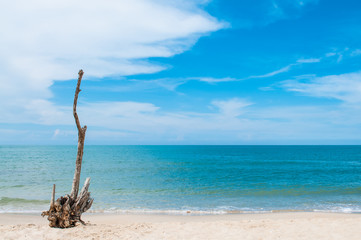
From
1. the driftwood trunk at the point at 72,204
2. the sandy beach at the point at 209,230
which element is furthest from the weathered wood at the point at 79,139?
the sandy beach at the point at 209,230

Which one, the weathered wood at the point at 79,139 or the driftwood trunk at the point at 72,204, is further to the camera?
the weathered wood at the point at 79,139

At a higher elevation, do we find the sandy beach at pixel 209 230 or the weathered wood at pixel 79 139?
the weathered wood at pixel 79 139

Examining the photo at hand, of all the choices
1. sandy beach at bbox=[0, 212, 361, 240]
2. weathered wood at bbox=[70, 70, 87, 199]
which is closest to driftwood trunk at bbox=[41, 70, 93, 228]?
weathered wood at bbox=[70, 70, 87, 199]

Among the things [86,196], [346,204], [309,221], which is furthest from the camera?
[346,204]

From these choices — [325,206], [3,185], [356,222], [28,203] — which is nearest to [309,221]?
[356,222]

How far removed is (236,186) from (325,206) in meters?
9.42

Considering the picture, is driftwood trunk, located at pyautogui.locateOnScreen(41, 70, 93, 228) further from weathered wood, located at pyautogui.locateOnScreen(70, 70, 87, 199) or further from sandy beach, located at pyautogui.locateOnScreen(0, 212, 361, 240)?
sandy beach, located at pyautogui.locateOnScreen(0, 212, 361, 240)

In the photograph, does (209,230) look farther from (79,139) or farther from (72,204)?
(79,139)

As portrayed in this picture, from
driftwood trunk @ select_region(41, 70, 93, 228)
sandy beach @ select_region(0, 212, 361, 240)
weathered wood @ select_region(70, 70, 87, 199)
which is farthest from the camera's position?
weathered wood @ select_region(70, 70, 87, 199)

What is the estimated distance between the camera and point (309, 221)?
38.4 feet

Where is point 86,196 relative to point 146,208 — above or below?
above

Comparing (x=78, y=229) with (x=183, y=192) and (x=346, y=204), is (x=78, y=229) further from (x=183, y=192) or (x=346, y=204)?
(x=346, y=204)

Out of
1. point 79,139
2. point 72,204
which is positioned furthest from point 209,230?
point 79,139

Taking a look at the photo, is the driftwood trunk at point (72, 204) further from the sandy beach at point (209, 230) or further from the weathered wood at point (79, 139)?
the sandy beach at point (209, 230)
